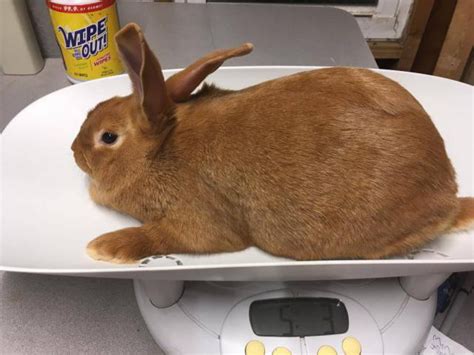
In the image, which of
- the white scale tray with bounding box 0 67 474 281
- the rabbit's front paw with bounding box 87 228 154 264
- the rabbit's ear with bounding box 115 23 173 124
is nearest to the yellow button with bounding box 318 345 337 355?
the white scale tray with bounding box 0 67 474 281

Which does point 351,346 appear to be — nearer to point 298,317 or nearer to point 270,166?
point 298,317

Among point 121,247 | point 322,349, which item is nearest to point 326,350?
point 322,349

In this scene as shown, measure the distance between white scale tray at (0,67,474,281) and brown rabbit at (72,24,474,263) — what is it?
30 millimetres

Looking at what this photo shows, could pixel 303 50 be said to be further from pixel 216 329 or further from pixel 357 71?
pixel 216 329

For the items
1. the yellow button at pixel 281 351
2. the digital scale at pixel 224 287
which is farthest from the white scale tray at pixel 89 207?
the yellow button at pixel 281 351

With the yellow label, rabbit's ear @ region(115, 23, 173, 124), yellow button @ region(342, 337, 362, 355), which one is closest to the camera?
rabbit's ear @ region(115, 23, 173, 124)

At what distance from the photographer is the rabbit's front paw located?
594 millimetres

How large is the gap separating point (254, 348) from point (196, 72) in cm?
37

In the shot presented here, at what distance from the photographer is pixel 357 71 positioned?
63cm

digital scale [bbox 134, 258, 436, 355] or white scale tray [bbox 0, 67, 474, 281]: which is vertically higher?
white scale tray [bbox 0, 67, 474, 281]

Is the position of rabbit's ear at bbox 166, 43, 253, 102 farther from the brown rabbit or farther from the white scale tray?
the white scale tray

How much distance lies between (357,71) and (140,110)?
292 millimetres

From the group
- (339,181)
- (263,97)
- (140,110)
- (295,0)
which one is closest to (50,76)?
(140,110)

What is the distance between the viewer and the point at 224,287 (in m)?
0.65
